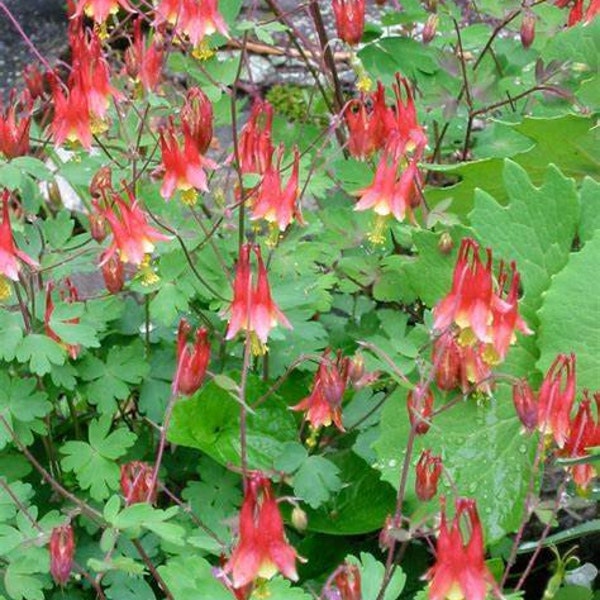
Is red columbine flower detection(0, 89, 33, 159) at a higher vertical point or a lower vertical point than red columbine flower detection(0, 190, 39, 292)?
higher

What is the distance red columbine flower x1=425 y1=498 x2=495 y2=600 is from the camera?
4.99ft

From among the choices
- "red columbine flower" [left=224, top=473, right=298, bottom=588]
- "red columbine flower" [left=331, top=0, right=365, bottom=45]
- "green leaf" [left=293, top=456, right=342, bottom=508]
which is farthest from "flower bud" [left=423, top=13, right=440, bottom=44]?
"red columbine flower" [left=224, top=473, right=298, bottom=588]

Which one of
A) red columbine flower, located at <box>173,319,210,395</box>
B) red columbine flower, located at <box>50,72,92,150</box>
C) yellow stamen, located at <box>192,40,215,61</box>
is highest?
yellow stamen, located at <box>192,40,215,61</box>

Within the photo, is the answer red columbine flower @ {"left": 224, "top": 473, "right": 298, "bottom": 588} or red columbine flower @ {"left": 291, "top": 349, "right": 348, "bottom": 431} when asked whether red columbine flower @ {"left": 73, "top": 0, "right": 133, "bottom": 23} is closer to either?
red columbine flower @ {"left": 291, "top": 349, "right": 348, "bottom": 431}

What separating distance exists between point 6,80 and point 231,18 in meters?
1.70

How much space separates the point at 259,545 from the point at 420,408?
35 cm

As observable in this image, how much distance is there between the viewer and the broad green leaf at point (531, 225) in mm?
2090

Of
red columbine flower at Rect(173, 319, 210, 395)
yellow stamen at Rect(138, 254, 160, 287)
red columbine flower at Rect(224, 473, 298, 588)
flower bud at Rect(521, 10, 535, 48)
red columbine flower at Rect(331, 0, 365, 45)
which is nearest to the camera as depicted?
red columbine flower at Rect(224, 473, 298, 588)

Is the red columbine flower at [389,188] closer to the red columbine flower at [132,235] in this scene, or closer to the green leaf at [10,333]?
the red columbine flower at [132,235]

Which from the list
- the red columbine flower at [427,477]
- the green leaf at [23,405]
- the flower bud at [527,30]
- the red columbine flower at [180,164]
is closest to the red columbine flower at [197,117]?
the red columbine flower at [180,164]

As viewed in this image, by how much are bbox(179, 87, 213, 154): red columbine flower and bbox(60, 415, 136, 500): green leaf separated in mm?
454

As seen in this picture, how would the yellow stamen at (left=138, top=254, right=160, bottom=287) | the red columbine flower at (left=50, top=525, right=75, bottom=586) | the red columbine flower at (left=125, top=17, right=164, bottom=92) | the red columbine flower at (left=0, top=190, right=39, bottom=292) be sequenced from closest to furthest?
1. the red columbine flower at (left=50, top=525, right=75, bottom=586)
2. the red columbine flower at (left=0, top=190, right=39, bottom=292)
3. the yellow stamen at (left=138, top=254, right=160, bottom=287)
4. the red columbine flower at (left=125, top=17, right=164, bottom=92)

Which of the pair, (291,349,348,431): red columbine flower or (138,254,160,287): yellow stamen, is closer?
(291,349,348,431): red columbine flower

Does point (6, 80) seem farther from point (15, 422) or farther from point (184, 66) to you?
point (15, 422)
